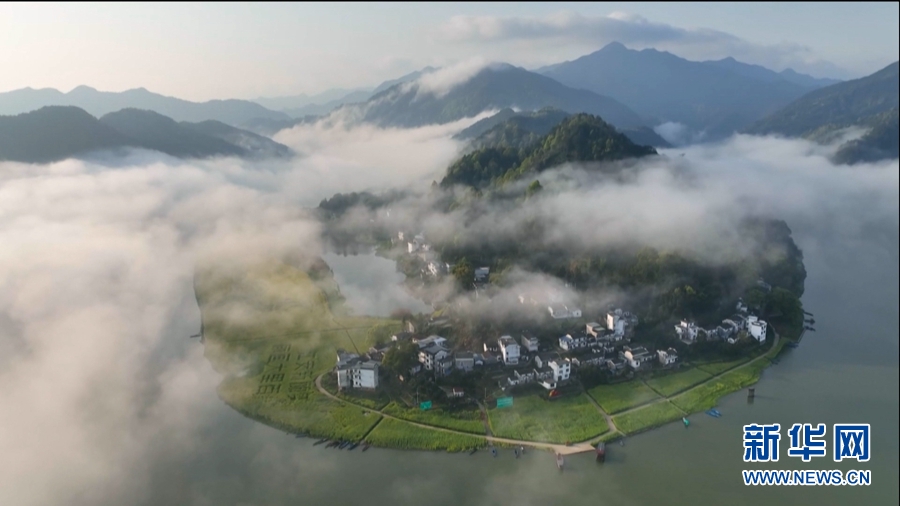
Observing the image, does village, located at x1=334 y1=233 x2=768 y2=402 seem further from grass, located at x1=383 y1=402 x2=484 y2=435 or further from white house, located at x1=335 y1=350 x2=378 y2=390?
grass, located at x1=383 y1=402 x2=484 y2=435

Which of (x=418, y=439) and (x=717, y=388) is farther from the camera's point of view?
(x=717, y=388)

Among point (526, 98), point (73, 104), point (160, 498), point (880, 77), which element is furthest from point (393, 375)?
point (880, 77)

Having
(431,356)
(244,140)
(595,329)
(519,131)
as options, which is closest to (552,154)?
(519,131)

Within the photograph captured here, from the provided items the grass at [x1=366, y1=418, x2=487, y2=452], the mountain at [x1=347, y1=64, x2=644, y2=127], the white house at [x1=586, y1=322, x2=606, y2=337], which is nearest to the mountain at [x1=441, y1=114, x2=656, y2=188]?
the white house at [x1=586, y1=322, x2=606, y2=337]

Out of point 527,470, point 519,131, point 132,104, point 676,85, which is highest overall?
point 676,85

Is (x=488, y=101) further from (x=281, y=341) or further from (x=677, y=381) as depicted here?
(x=677, y=381)

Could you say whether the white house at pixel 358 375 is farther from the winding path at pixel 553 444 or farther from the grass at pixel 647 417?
the grass at pixel 647 417
